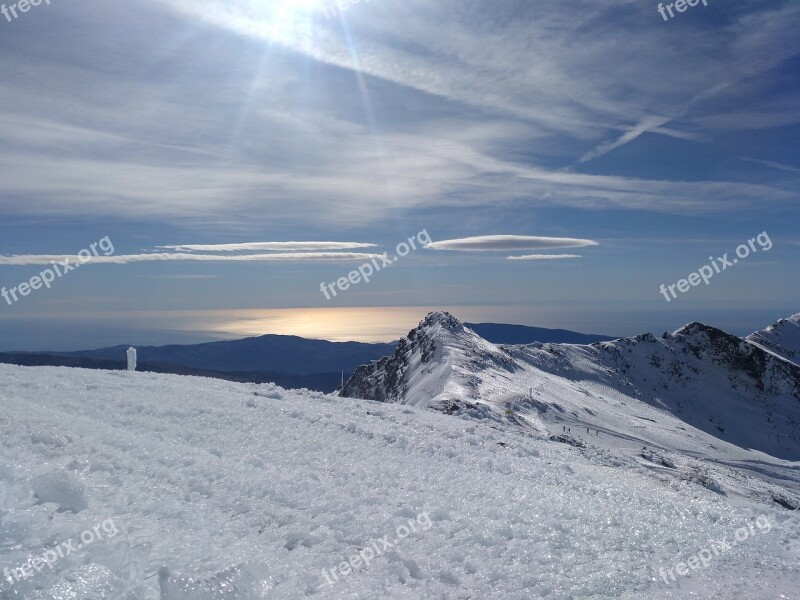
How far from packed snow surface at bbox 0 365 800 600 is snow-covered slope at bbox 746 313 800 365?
119633 mm

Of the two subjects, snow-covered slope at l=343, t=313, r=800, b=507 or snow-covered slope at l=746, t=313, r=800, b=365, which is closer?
snow-covered slope at l=343, t=313, r=800, b=507

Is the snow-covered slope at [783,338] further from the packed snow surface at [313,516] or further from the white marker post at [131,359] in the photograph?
the white marker post at [131,359]

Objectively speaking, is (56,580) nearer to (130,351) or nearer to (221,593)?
(221,593)

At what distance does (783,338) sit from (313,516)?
138114 mm

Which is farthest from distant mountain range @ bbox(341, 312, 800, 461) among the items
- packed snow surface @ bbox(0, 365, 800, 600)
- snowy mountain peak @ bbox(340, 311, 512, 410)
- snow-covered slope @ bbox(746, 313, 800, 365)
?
packed snow surface @ bbox(0, 365, 800, 600)

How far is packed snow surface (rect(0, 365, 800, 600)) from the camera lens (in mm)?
6773

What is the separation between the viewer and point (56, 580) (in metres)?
5.88

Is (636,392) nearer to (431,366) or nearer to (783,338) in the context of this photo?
(431,366)

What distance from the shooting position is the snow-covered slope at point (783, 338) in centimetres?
11256

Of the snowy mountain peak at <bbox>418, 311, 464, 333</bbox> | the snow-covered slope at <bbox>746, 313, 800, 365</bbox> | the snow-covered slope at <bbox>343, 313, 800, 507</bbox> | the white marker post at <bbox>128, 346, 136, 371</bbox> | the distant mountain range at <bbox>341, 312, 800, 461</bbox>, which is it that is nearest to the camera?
the white marker post at <bbox>128, 346, 136, 371</bbox>

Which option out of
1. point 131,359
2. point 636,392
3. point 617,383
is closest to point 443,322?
point 617,383

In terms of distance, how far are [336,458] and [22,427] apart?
6.12 m

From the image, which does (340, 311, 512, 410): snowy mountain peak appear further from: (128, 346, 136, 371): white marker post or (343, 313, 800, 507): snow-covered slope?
(128, 346, 136, 371): white marker post

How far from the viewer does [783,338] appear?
388ft
